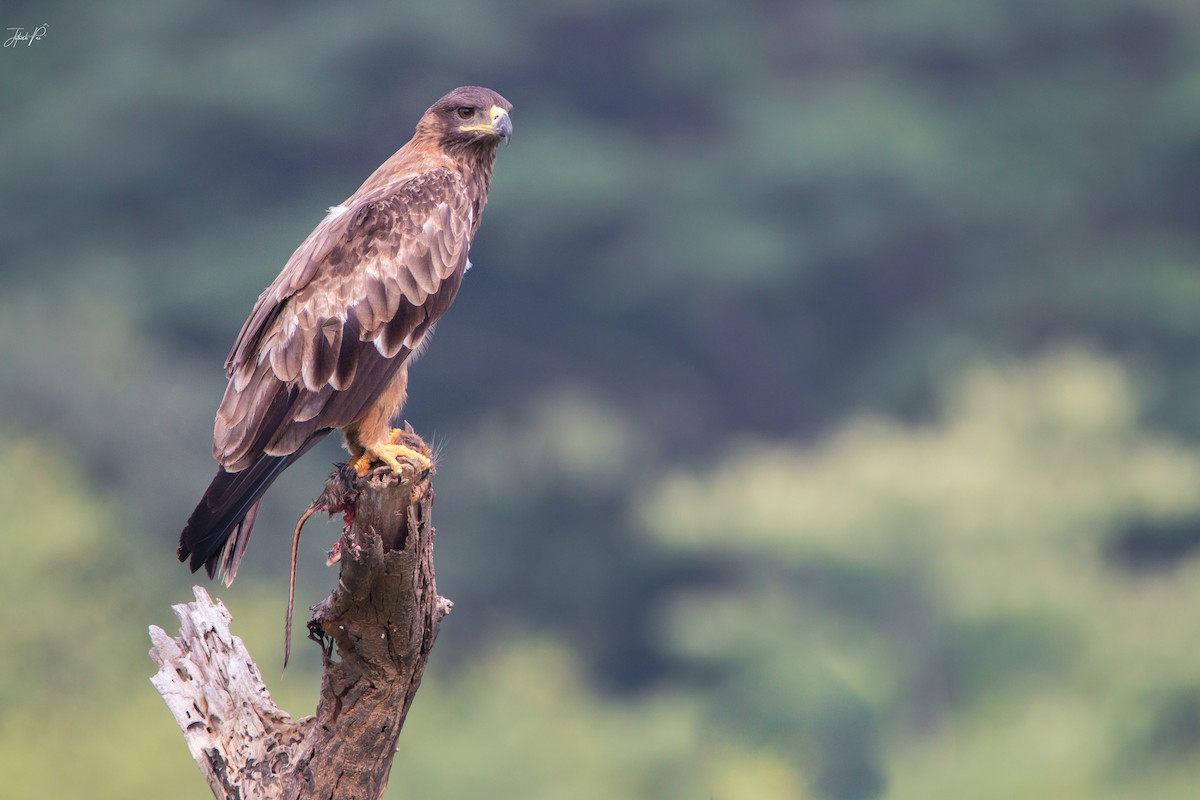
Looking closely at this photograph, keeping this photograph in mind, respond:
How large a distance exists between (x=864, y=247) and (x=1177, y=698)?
15.4 ft

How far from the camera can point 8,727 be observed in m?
7.43

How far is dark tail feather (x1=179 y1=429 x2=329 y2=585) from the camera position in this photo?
3.11m

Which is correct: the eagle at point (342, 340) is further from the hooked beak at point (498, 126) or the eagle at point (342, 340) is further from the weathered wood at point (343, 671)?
the weathered wood at point (343, 671)

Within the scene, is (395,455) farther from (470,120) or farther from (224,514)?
(470,120)

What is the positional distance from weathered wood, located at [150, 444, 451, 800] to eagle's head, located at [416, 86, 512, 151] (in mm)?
→ 1091

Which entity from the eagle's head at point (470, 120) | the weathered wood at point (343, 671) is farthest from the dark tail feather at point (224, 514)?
the eagle's head at point (470, 120)

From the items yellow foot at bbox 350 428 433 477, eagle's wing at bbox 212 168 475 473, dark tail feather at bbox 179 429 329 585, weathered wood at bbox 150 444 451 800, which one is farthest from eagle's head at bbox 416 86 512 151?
weathered wood at bbox 150 444 451 800

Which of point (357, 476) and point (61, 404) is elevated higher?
point (61, 404)

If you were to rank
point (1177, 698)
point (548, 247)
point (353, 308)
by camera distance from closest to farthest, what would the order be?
point (353, 308) < point (1177, 698) < point (548, 247)

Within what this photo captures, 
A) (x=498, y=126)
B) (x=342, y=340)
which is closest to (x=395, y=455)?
(x=342, y=340)

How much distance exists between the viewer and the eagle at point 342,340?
320cm

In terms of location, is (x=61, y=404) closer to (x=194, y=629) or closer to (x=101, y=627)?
(x=101, y=627)

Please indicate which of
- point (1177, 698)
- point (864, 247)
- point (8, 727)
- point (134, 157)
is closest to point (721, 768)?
point (1177, 698)

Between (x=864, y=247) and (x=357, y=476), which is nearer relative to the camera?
(x=357, y=476)
